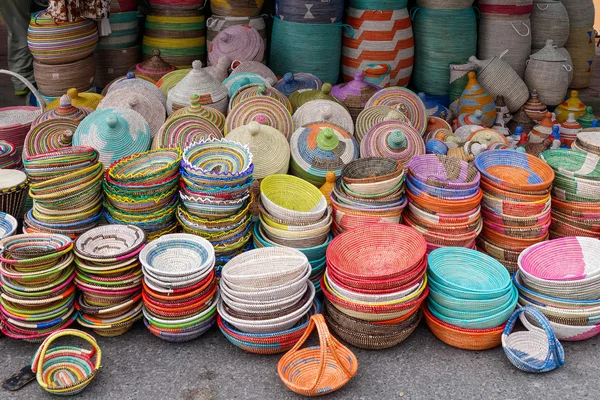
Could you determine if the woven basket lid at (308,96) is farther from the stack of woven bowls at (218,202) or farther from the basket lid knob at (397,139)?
the stack of woven bowls at (218,202)

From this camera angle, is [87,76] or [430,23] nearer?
[87,76]

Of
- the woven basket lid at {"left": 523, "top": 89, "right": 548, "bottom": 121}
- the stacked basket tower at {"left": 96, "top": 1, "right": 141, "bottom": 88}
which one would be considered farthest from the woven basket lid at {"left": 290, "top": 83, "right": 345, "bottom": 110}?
the woven basket lid at {"left": 523, "top": 89, "right": 548, "bottom": 121}

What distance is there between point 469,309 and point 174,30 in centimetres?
374

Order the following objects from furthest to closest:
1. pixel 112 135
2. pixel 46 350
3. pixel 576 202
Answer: pixel 112 135 → pixel 576 202 → pixel 46 350

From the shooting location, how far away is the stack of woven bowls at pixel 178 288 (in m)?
3.06

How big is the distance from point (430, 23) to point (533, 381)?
11.9 feet

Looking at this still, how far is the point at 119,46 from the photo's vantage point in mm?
5758

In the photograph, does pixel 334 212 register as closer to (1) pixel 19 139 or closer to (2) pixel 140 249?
(2) pixel 140 249

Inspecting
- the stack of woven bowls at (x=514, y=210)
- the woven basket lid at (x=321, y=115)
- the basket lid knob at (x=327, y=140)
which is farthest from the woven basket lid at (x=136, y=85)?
the stack of woven bowls at (x=514, y=210)

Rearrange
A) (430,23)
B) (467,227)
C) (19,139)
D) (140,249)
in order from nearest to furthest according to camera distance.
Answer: (140,249)
(467,227)
(19,139)
(430,23)

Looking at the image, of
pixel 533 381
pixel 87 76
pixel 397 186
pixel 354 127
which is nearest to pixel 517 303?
pixel 533 381

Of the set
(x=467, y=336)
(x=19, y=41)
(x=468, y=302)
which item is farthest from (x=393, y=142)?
(x=19, y=41)

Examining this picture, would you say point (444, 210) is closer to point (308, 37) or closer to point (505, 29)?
point (308, 37)

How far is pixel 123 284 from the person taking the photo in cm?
317
